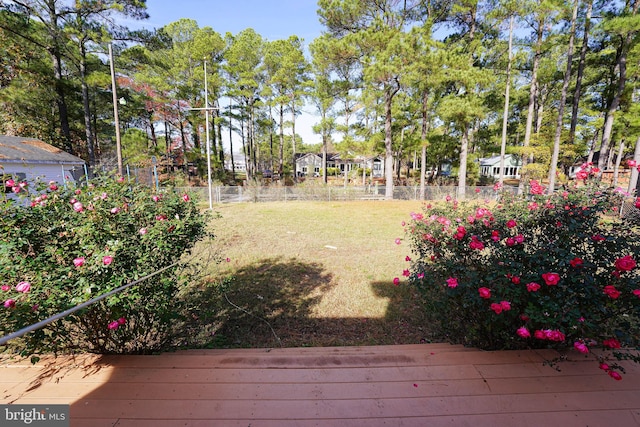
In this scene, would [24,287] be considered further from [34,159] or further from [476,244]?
[34,159]

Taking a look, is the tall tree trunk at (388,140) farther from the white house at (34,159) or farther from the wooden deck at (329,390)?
the white house at (34,159)

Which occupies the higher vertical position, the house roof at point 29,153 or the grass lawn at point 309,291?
the house roof at point 29,153

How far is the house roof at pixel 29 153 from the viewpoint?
11.4m

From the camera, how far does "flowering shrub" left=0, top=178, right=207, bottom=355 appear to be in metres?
1.56

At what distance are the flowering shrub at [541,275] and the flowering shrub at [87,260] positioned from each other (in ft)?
6.72

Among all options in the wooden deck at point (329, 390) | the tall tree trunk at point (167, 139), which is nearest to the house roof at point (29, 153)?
the tall tree trunk at point (167, 139)

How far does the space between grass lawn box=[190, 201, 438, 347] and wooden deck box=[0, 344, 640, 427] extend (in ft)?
2.44

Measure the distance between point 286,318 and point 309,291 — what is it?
32.3 inches

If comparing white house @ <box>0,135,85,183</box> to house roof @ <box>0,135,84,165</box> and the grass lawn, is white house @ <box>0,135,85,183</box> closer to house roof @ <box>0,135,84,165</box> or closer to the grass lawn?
house roof @ <box>0,135,84,165</box>

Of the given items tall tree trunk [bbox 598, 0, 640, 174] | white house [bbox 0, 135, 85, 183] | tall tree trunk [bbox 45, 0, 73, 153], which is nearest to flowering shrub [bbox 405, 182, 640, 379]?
white house [bbox 0, 135, 85, 183]

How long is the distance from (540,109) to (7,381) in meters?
28.6

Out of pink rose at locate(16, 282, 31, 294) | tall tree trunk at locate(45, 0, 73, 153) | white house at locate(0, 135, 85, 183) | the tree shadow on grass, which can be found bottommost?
the tree shadow on grass

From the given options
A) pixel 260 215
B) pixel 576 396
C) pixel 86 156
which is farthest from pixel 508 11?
pixel 86 156

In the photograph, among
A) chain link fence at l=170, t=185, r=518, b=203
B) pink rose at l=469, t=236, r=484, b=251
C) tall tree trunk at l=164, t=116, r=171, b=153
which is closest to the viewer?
pink rose at l=469, t=236, r=484, b=251
